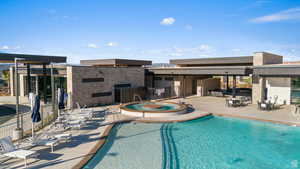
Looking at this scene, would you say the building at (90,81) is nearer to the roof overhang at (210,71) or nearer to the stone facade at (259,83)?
the roof overhang at (210,71)

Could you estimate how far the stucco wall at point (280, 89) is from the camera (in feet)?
63.2

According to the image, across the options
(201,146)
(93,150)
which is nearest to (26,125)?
(93,150)

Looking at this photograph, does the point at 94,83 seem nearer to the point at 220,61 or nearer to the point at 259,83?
the point at 259,83

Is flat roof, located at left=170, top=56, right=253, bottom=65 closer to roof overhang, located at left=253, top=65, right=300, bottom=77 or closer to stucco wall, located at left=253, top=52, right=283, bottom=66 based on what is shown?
stucco wall, located at left=253, top=52, right=283, bottom=66

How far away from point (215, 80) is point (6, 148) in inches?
1044

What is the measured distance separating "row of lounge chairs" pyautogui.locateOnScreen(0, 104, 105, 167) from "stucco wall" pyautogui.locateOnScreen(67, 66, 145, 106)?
375cm

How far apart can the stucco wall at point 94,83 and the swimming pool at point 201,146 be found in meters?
6.93

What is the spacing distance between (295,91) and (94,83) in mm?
19663

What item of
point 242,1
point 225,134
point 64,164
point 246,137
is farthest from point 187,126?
point 242,1

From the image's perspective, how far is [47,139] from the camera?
8.84 m

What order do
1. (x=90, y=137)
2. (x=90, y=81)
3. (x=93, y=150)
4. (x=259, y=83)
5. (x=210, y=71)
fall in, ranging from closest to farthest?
(x=93, y=150), (x=90, y=137), (x=90, y=81), (x=259, y=83), (x=210, y=71)

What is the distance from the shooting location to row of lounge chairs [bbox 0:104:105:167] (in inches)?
285

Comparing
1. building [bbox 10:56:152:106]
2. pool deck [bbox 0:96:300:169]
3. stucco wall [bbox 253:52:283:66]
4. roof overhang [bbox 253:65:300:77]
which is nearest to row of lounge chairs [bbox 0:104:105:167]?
pool deck [bbox 0:96:300:169]

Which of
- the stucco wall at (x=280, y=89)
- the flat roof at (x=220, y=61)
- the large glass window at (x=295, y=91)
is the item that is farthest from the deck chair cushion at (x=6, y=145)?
the flat roof at (x=220, y=61)
